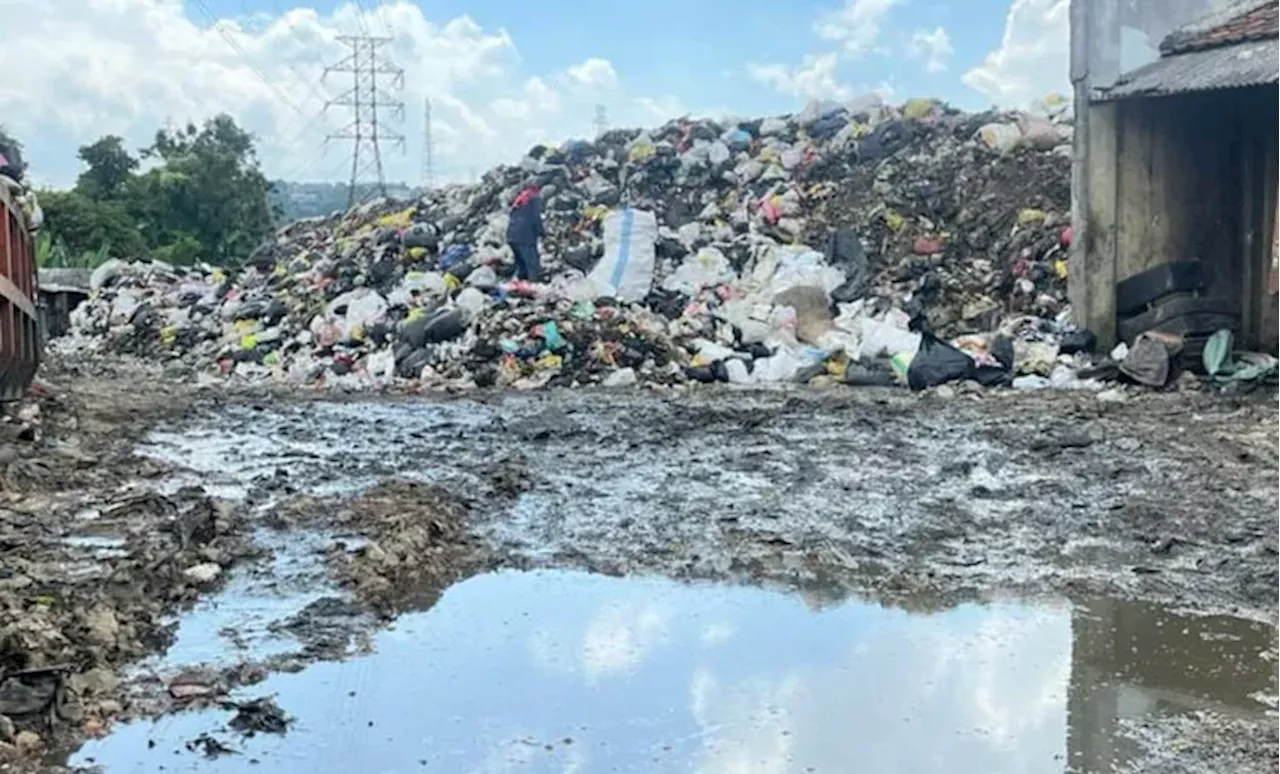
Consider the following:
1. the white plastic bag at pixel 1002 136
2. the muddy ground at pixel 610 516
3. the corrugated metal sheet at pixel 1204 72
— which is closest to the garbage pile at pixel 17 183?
the muddy ground at pixel 610 516

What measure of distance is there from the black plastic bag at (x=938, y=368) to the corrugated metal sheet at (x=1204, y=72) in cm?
270

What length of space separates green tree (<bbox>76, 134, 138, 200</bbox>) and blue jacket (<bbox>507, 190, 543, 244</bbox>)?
81.9ft

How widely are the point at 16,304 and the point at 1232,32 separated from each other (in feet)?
32.3

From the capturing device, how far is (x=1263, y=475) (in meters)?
6.20

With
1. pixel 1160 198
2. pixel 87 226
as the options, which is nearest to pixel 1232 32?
pixel 1160 198

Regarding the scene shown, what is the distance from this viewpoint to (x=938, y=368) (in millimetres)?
10148

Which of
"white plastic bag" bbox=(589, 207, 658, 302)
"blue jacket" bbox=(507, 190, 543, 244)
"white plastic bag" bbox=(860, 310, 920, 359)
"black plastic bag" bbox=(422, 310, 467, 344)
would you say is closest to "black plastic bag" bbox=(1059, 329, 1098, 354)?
"white plastic bag" bbox=(860, 310, 920, 359)

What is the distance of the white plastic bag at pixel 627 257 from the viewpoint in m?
12.9

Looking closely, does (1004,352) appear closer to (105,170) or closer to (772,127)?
(772,127)

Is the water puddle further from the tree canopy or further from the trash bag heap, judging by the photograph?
the tree canopy

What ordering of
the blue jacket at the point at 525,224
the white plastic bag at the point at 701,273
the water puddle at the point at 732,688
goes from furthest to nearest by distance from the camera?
1. the blue jacket at the point at 525,224
2. the white plastic bag at the point at 701,273
3. the water puddle at the point at 732,688

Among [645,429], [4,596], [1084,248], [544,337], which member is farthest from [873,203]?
[4,596]

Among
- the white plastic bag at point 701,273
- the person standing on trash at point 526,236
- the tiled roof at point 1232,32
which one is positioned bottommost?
the white plastic bag at point 701,273

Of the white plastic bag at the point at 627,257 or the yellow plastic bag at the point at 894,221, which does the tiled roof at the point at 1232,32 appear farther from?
the white plastic bag at the point at 627,257
